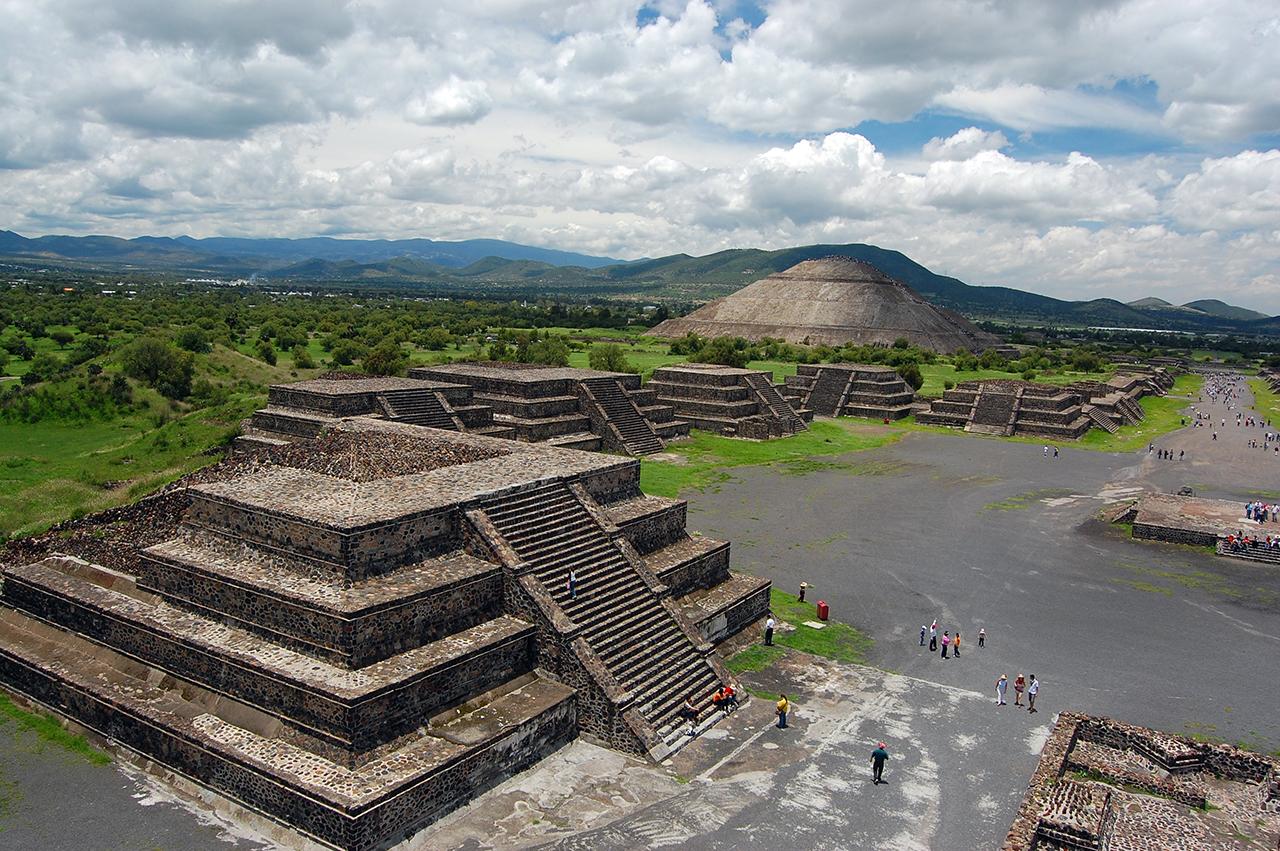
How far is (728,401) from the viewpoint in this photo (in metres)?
48.4

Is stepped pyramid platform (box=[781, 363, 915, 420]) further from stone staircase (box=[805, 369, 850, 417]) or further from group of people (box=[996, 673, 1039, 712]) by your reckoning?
group of people (box=[996, 673, 1039, 712])

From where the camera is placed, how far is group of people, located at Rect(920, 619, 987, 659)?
59.5 feet

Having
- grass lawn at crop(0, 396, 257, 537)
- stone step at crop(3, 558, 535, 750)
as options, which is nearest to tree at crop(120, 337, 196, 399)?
grass lawn at crop(0, 396, 257, 537)

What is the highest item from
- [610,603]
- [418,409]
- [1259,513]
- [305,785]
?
[418,409]

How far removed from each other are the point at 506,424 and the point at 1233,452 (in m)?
42.3

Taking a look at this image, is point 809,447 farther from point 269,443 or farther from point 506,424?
point 269,443

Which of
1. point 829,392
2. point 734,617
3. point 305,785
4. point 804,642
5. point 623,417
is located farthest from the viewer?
point 829,392

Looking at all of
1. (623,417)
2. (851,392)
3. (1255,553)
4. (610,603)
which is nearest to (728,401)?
(623,417)

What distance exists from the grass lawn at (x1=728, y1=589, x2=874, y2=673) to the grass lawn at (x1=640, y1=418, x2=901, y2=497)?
1147cm

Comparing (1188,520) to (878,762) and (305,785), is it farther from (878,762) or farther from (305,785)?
(305,785)

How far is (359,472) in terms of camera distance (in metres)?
16.7

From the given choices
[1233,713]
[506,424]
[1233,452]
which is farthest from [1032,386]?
[1233,713]

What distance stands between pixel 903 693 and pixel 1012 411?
140 ft

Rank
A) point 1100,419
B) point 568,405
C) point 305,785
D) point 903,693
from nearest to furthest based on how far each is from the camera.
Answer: point 305,785
point 903,693
point 568,405
point 1100,419
